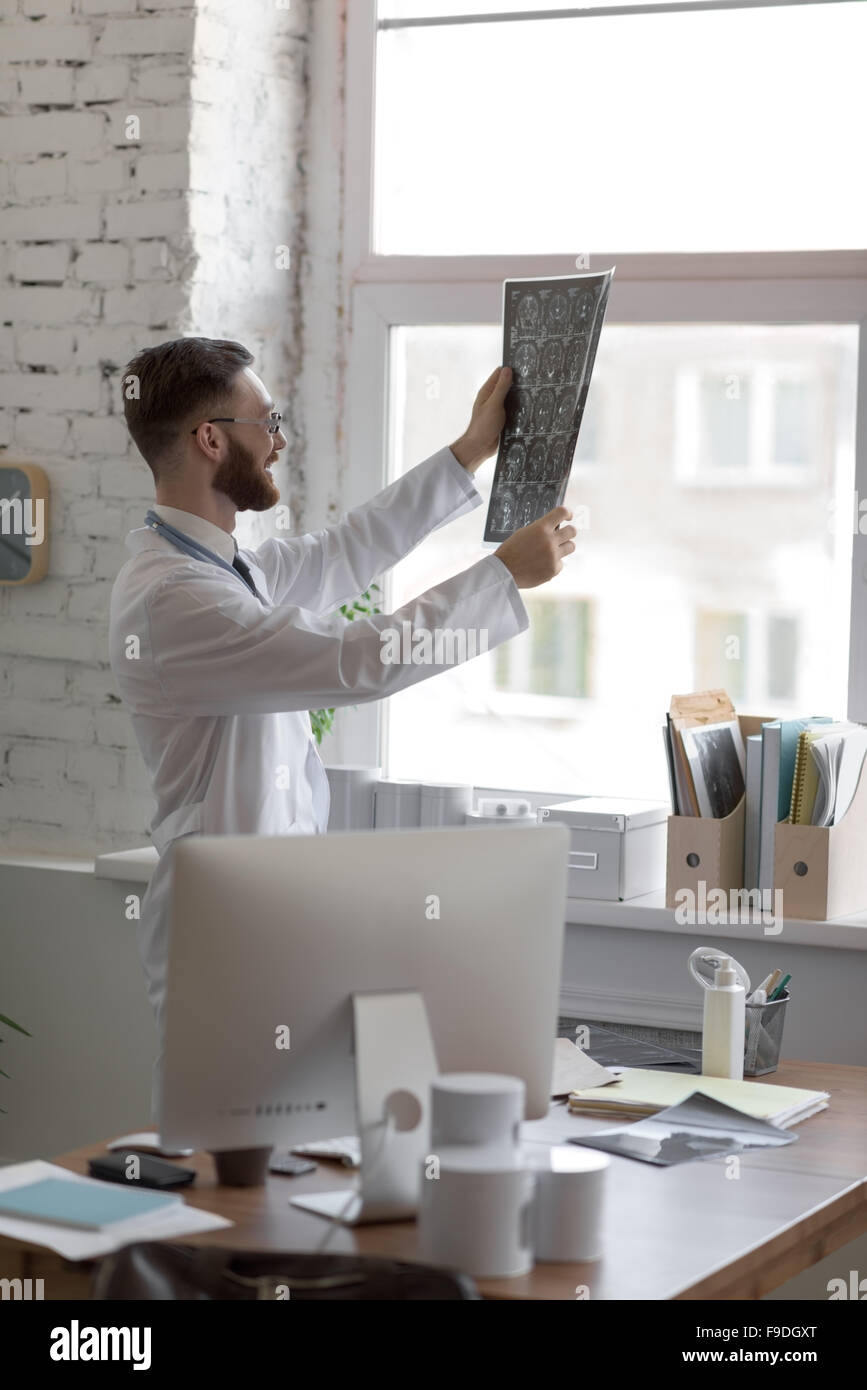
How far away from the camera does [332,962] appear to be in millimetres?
1613

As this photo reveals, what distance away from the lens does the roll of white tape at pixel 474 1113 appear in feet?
5.08

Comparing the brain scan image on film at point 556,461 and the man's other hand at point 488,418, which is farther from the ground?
the man's other hand at point 488,418

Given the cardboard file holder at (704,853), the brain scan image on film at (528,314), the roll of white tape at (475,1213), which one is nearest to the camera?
the roll of white tape at (475,1213)

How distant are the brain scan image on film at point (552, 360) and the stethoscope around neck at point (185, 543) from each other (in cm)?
56

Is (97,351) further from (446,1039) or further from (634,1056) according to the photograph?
(446,1039)

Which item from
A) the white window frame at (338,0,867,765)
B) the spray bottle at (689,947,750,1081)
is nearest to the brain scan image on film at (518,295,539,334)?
the white window frame at (338,0,867,765)

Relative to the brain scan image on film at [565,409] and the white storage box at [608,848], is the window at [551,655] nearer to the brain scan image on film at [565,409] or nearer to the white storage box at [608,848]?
the white storage box at [608,848]

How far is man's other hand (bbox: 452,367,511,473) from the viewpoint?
8.43ft

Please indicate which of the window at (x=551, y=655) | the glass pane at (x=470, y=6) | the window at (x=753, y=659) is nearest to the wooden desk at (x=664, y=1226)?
the window at (x=753, y=659)

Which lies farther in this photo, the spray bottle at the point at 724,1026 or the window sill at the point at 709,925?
the window sill at the point at 709,925

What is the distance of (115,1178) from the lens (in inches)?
68.0

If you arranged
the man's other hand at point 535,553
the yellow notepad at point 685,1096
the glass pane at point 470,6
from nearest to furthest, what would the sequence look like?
the yellow notepad at point 685,1096, the man's other hand at point 535,553, the glass pane at point 470,6

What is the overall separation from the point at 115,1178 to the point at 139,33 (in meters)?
2.31

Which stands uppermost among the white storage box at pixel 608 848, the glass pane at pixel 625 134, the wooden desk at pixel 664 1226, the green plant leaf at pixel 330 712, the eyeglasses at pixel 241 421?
the glass pane at pixel 625 134
